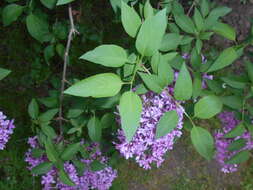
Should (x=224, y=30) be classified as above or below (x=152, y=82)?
below

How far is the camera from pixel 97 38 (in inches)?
Result: 101

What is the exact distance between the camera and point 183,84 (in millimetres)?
1016

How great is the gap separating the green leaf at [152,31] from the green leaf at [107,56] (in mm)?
61

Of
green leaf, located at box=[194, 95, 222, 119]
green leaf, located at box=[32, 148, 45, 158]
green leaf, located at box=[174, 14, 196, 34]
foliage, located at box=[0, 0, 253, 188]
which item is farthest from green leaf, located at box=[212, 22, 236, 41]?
green leaf, located at box=[32, 148, 45, 158]

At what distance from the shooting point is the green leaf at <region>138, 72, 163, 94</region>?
103 centimetres

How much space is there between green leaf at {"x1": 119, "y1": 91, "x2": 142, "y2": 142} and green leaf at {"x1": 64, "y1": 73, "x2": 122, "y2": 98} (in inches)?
1.7

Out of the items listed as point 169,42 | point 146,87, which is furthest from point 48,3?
point 146,87

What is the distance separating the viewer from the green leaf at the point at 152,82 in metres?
1.03

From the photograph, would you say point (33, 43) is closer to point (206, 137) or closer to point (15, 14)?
point (15, 14)

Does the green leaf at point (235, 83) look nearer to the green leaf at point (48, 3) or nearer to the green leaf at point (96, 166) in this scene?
the green leaf at point (96, 166)

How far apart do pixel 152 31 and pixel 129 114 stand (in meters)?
0.24

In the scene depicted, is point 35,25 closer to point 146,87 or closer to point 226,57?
point 146,87

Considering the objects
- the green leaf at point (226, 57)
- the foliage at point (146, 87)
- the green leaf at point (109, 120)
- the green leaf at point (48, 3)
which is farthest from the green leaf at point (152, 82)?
the green leaf at point (48, 3)

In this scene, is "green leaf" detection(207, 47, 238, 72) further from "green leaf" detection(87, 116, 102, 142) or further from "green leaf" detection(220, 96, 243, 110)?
"green leaf" detection(87, 116, 102, 142)
